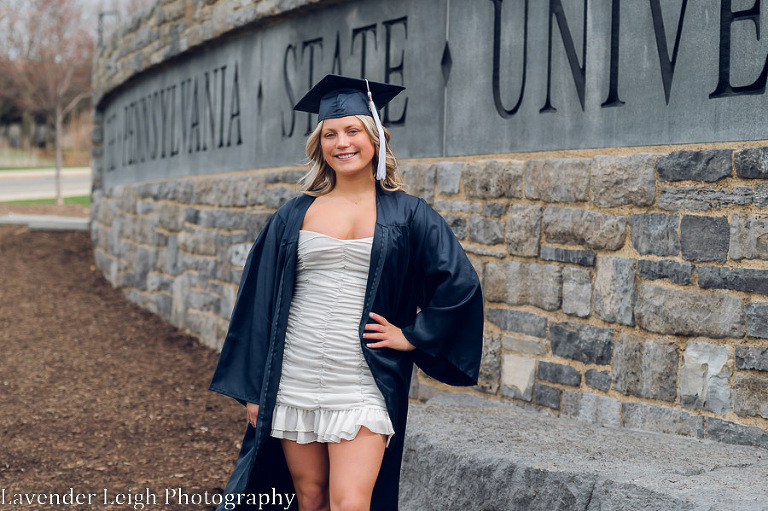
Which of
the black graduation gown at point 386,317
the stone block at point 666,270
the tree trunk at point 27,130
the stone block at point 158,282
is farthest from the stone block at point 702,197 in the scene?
the tree trunk at point 27,130

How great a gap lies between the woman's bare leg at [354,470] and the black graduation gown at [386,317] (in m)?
0.12

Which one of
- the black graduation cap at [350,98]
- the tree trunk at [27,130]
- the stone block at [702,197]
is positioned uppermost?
the tree trunk at [27,130]

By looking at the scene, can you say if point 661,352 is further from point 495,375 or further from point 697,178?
point 495,375

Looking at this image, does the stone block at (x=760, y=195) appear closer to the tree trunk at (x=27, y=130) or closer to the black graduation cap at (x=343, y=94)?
the black graduation cap at (x=343, y=94)

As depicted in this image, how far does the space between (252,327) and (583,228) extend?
1.94 meters

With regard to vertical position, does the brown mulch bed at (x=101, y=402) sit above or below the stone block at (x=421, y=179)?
below

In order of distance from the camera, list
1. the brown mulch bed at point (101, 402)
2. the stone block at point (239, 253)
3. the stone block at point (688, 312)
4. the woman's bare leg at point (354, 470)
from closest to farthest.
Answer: the woman's bare leg at point (354, 470), the stone block at point (688, 312), the brown mulch bed at point (101, 402), the stone block at point (239, 253)

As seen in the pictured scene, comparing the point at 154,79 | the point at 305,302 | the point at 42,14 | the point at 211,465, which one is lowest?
the point at 211,465

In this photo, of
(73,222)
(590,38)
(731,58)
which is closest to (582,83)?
(590,38)

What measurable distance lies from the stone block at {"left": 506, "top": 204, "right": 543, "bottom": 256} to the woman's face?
174cm

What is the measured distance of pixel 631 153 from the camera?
379 cm

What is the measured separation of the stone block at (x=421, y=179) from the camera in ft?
15.9

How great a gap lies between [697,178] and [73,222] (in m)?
11.2

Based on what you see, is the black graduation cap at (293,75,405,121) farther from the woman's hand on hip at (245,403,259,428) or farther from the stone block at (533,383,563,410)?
the stone block at (533,383,563,410)
